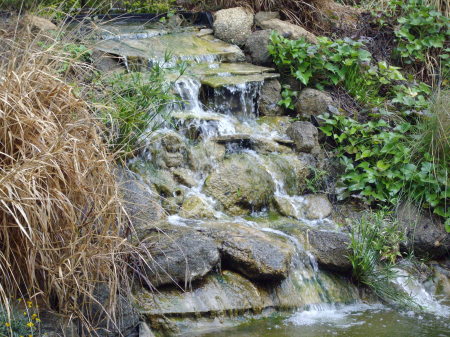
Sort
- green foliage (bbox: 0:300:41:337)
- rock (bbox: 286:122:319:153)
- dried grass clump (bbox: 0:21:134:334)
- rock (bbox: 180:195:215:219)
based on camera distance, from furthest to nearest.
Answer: rock (bbox: 286:122:319:153), rock (bbox: 180:195:215:219), dried grass clump (bbox: 0:21:134:334), green foliage (bbox: 0:300:41:337)

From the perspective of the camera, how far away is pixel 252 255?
502cm

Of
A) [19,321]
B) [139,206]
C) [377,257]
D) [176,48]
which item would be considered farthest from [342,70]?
[19,321]

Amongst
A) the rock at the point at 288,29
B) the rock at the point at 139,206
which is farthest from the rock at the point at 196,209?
the rock at the point at 288,29

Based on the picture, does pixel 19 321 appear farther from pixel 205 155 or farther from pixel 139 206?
pixel 205 155

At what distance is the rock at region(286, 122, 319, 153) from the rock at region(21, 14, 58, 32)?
2.58 metres

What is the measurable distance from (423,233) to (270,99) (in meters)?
2.33

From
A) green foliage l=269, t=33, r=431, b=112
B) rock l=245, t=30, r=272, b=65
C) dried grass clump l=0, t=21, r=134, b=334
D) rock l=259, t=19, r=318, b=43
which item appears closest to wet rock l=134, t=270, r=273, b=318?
dried grass clump l=0, t=21, r=134, b=334

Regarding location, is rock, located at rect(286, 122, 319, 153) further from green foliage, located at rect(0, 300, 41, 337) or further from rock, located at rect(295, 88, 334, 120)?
green foliage, located at rect(0, 300, 41, 337)

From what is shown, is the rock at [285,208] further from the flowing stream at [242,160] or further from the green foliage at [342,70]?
the green foliage at [342,70]

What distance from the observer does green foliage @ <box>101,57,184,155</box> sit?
5512 millimetres

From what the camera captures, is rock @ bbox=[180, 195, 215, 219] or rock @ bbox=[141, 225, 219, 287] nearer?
rock @ bbox=[141, 225, 219, 287]

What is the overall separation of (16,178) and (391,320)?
2.94 metres

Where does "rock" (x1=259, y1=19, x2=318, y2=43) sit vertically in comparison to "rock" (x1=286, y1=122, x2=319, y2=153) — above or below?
above

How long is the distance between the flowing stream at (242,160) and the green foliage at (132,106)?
205 mm
